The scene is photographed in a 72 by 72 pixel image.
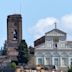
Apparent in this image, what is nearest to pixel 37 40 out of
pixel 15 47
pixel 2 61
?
pixel 15 47

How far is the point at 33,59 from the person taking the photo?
97.8m

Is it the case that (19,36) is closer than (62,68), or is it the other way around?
(62,68)

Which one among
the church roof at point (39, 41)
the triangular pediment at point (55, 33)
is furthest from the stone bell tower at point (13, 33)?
the triangular pediment at point (55, 33)

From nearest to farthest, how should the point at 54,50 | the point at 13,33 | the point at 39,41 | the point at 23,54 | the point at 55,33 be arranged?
the point at 23,54
the point at 55,33
the point at 54,50
the point at 39,41
the point at 13,33

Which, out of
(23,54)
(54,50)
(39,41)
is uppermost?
(39,41)

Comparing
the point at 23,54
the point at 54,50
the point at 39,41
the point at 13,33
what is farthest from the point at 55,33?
the point at 13,33

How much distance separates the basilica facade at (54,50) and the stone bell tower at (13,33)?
17.5ft

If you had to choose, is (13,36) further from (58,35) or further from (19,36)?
(58,35)

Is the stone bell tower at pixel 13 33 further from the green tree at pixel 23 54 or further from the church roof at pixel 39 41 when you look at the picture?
the green tree at pixel 23 54

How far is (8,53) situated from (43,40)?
7100mm

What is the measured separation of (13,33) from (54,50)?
916 centimetres

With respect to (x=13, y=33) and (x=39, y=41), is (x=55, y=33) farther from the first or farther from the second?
(x=13, y=33)

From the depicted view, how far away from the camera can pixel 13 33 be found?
344 ft

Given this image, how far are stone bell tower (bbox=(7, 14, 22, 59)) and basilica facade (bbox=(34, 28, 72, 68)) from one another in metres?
5.33
